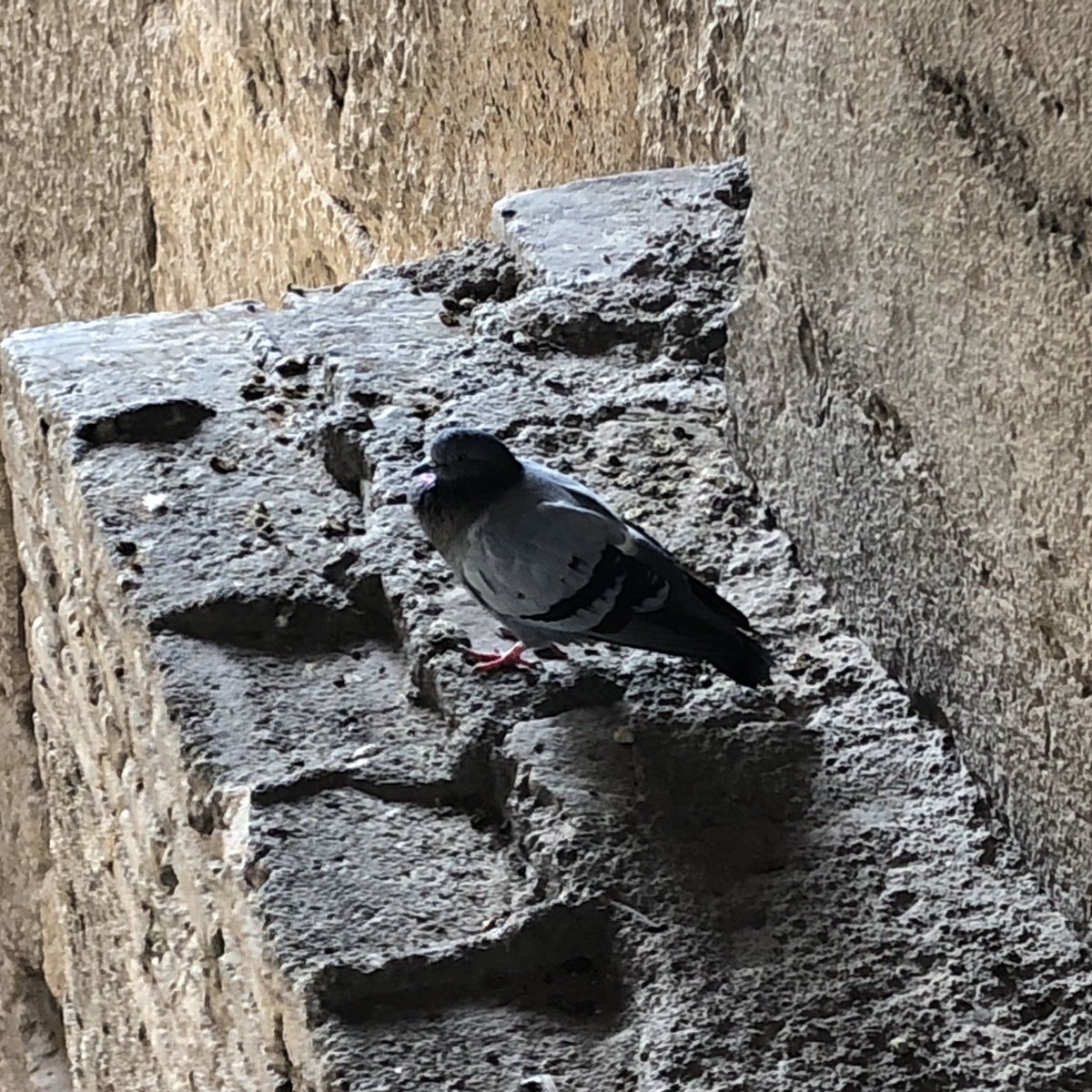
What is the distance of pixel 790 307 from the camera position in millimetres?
1403

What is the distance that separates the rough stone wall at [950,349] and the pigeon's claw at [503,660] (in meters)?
0.27

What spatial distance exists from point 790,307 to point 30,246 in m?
3.18

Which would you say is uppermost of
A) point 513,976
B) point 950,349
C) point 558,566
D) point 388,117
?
point 388,117

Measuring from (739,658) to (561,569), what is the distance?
0.15 meters

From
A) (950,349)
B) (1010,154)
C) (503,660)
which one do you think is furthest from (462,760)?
(1010,154)

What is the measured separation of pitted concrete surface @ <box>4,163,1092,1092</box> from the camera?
107 centimetres

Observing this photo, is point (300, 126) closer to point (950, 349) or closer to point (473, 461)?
point (473, 461)

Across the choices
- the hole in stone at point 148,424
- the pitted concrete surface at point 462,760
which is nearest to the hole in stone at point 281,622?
the pitted concrete surface at point 462,760

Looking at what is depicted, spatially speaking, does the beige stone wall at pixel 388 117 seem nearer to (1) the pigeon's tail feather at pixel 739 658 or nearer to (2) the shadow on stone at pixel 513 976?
(1) the pigeon's tail feather at pixel 739 658

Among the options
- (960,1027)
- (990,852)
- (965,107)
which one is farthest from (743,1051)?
(965,107)

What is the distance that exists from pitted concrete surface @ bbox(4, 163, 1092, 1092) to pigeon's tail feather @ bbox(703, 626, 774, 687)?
0.05 metres

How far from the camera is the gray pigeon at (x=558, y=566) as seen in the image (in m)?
1.23

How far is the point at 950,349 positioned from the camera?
1.14 meters

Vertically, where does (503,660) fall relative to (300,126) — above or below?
below
